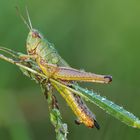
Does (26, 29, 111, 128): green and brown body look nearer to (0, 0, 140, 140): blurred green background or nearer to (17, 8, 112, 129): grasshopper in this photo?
(17, 8, 112, 129): grasshopper

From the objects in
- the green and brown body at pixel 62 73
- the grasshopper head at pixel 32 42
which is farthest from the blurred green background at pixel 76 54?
the grasshopper head at pixel 32 42

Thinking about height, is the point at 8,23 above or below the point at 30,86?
above

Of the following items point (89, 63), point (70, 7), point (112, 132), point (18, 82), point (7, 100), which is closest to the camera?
point (112, 132)

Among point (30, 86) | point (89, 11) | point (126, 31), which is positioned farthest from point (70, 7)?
point (30, 86)

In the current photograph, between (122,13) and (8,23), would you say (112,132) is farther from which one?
(122,13)

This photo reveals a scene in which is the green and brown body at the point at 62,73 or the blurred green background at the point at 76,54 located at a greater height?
the blurred green background at the point at 76,54

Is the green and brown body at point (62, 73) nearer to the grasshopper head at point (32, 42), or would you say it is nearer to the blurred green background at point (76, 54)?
the grasshopper head at point (32, 42)
